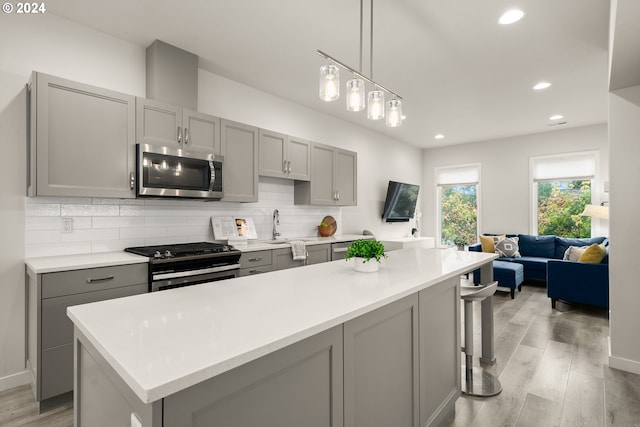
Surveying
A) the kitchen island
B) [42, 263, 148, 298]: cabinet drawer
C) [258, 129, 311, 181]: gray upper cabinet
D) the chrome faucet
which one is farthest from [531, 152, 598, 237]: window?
[42, 263, 148, 298]: cabinet drawer

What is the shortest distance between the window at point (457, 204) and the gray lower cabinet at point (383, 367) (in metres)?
6.12

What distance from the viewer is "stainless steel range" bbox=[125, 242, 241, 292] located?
257cm

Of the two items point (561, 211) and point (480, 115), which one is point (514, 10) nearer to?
point (480, 115)

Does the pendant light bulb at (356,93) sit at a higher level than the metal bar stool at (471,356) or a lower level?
higher

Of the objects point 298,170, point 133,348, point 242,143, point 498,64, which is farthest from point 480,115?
point 133,348

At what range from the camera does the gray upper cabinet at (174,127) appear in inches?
111

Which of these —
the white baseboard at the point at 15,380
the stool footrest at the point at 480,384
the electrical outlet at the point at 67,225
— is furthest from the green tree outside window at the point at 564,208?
the white baseboard at the point at 15,380

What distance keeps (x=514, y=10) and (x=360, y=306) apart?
269cm

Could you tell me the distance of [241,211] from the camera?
3.93 metres

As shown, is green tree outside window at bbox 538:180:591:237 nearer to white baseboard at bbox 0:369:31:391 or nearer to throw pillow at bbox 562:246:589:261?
throw pillow at bbox 562:246:589:261

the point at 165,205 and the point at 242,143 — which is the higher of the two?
the point at 242,143

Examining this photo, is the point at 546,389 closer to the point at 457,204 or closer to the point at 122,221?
the point at 122,221

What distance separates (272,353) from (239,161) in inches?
111

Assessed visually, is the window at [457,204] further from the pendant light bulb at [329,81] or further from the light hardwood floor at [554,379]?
the pendant light bulb at [329,81]
